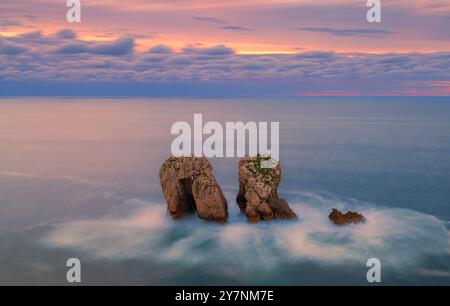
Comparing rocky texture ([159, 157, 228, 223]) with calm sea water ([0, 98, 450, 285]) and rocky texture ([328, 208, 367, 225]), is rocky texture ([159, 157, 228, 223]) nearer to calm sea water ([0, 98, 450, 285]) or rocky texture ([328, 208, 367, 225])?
calm sea water ([0, 98, 450, 285])

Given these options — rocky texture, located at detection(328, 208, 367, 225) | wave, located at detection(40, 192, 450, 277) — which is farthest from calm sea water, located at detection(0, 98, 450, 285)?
rocky texture, located at detection(328, 208, 367, 225)

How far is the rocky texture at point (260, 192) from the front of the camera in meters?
38.7

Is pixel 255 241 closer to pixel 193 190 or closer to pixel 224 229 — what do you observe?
pixel 224 229

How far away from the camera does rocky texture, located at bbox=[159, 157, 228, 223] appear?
1531 inches

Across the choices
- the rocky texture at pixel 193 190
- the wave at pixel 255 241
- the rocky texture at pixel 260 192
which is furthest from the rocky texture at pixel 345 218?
the rocky texture at pixel 193 190

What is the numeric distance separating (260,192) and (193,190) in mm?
4991

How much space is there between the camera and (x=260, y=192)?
38594 mm

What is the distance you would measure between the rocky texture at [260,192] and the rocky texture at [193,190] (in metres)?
2.06

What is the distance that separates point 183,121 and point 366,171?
4229 inches

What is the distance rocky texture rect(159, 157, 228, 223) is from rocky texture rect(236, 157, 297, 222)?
2062mm

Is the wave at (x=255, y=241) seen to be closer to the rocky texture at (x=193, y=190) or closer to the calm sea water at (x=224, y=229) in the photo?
the calm sea water at (x=224, y=229)

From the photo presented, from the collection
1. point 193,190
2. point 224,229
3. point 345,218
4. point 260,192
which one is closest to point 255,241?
point 224,229

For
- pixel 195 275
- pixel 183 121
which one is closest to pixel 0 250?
pixel 195 275

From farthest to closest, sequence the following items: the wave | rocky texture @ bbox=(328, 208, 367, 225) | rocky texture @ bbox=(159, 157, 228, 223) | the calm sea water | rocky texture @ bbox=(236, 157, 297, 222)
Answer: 1. rocky texture @ bbox=(328, 208, 367, 225)
2. rocky texture @ bbox=(159, 157, 228, 223)
3. rocky texture @ bbox=(236, 157, 297, 222)
4. the wave
5. the calm sea water
